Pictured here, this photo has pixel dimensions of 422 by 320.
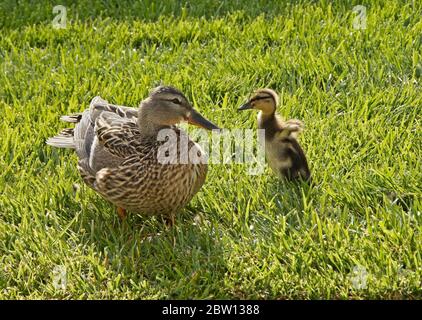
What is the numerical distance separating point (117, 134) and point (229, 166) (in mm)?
723

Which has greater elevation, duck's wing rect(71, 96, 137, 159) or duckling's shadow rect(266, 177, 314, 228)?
duck's wing rect(71, 96, 137, 159)

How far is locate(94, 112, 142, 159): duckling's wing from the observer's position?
427 cm

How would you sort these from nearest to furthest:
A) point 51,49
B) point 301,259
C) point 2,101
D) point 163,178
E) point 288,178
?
point 301,259, point 163,178, point 288,178, point 2,101, point 51,49

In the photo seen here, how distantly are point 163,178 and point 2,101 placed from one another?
1.92 meters

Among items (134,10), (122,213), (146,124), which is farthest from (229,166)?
(134,10)

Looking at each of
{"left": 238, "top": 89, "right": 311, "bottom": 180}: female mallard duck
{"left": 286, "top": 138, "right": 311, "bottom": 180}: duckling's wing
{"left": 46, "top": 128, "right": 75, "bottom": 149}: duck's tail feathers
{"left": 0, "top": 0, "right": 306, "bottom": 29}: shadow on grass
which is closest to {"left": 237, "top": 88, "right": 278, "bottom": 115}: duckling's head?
{"left": 238, "top": 89, "right": 311, "bottom": 180}: female mallard duck

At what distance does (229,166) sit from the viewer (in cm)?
470

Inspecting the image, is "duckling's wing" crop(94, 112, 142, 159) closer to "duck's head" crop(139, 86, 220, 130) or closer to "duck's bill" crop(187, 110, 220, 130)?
"duck's head" crop(139, 86, 220, 130)

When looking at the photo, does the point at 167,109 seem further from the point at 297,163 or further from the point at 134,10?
the point at 134,10

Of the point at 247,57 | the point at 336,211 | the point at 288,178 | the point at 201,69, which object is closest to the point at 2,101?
the point at 201,69

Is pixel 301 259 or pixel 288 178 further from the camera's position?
pixel 288 178

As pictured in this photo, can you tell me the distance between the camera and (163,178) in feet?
13.5

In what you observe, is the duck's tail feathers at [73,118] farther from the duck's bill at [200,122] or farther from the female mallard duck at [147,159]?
the duck's bill at [200,122]

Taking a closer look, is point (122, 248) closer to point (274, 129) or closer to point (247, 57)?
point (274, 129)
